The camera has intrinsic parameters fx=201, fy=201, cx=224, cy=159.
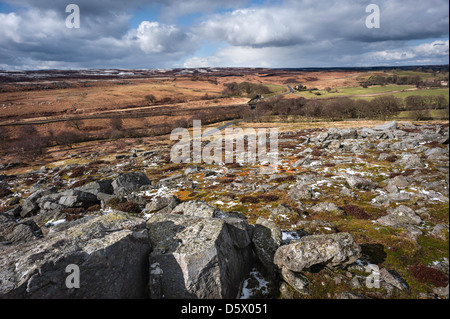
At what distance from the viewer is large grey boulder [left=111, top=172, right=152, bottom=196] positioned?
22.0 meters

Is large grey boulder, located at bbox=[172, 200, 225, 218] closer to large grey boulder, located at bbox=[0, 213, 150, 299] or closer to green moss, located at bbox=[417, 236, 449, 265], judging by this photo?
large grey boulder, located at bbox=[0, 213, 150, 299]

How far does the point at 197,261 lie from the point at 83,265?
11.0 ft

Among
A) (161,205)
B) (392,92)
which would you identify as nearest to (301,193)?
(161,205)

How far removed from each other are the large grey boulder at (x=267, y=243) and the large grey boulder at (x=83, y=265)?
15.6 feet

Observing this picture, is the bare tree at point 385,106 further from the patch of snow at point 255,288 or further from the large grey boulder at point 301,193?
the patch of snow at point 255,288

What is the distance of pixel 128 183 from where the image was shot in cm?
2339

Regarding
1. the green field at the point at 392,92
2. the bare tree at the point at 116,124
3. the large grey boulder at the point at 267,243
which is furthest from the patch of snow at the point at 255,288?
the bare tree at the point at 116,124

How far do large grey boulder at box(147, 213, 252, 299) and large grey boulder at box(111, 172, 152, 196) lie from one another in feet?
51.2

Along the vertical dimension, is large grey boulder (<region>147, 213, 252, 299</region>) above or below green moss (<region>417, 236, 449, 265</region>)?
above

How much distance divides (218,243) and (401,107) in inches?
3061

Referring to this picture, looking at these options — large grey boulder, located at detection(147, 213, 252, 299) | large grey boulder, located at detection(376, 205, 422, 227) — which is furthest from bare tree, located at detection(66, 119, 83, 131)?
large grey boulder, located at detection(376, 205, 422, 227)

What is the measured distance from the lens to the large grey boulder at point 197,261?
652 cm
